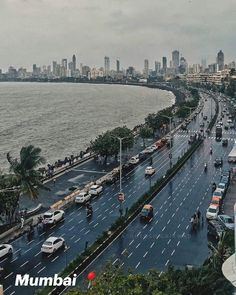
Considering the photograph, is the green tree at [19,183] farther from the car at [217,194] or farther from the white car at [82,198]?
the car at [217,194]

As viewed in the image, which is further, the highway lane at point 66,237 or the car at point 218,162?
the car at point 218,162

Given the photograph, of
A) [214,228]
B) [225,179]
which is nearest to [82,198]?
[214,228]

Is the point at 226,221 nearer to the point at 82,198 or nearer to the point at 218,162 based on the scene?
the point at 82,198

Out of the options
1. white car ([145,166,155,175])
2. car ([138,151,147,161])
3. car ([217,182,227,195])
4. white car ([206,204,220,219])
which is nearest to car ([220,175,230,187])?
car ([217,182,227,195])

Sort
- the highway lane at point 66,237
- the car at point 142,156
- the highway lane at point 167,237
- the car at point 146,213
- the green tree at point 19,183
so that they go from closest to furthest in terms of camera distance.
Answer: the highway lane at point 66,237
the highway lane at point 167,237
the green tree at point 19,183
the car at point 146,213
the car at point 142,156

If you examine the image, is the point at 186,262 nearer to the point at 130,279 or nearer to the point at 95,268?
the point at 95,268

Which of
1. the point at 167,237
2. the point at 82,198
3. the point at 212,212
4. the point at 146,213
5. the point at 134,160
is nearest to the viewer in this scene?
the point at 167,237

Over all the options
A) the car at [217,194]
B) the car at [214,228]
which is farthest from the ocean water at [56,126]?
the car at [214,228]

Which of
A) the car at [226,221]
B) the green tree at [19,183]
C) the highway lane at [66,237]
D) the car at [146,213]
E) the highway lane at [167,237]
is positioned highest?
the green tree at [19,183]
